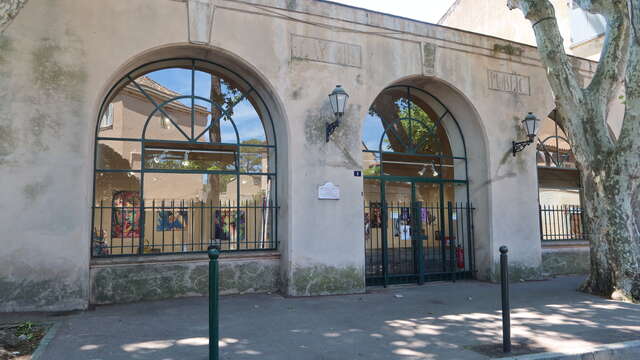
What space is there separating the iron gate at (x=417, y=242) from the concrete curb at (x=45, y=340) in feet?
18.4

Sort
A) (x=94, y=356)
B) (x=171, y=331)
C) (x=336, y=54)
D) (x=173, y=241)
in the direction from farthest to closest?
(x=336, y=54)
(x=173, y=241)
(x=171, y=331)
(x=94, y=356)

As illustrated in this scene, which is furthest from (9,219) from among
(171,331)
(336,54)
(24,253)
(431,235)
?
(431,235)

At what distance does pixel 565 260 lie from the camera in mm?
10898

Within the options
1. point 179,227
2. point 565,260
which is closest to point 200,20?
point 179,227

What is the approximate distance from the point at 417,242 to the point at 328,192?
8.54 feet

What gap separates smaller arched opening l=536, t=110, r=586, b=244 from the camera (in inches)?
439

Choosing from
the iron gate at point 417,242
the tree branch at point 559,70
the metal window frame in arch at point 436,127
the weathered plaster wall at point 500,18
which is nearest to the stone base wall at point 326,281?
the iron gate at point 417,242

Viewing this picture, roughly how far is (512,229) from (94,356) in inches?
342

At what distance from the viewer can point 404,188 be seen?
9789 millimetres

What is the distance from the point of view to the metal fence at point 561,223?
1105 centimetres

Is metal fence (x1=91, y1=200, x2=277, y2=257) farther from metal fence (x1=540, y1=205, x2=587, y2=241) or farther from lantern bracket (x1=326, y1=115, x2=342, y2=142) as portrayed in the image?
metal fence (x1=540, y1=205, x2=587, y2=241)

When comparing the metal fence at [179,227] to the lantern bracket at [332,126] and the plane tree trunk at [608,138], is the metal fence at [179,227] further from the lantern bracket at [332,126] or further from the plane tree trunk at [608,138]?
the plane tree trunk at [608,138]

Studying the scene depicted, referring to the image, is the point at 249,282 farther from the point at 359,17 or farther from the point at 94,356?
the point at 359,17

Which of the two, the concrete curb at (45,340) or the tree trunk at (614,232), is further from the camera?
the tree trunk at (614,232)
